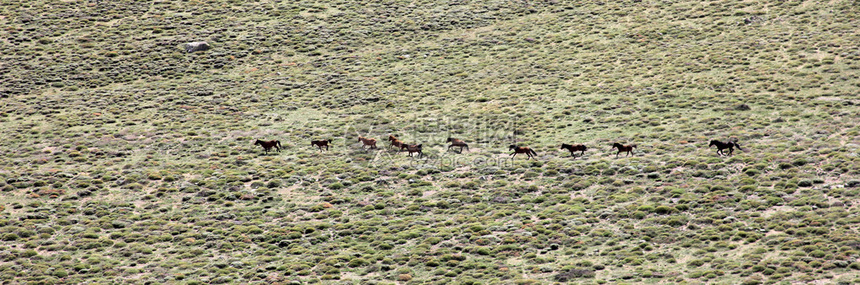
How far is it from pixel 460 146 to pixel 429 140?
2.09m

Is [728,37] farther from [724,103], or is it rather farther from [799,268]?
[799,268]

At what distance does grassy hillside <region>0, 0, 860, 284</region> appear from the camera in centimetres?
2512

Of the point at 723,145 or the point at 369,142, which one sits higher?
the point at 723,145

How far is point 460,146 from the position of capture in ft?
116

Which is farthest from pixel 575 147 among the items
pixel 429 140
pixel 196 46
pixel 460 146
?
pixel 196 46

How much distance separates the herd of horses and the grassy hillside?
0.42 m

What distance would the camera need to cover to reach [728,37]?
47.3m

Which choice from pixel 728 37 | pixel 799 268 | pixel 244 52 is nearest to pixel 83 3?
pixel 244 52

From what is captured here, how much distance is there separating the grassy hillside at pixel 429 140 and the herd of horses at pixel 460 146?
42cm

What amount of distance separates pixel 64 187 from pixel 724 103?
3020cm

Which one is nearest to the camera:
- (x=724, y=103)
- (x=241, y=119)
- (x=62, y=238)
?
(x=62, y=238)

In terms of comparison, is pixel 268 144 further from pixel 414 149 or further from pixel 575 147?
pixel 575 147

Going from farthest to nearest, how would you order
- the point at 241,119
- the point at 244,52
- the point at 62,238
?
the point at 244,52 < the point at 241,119 < the point at 62,238

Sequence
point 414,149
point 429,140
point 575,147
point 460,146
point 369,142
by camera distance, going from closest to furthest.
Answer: point 575,147, point 414,149, point 460,146, point 369,142, point 429,140
